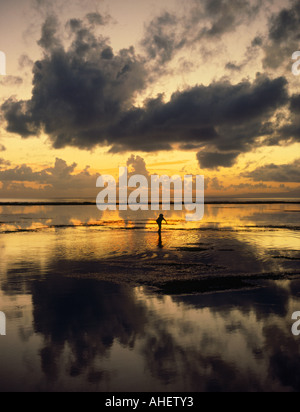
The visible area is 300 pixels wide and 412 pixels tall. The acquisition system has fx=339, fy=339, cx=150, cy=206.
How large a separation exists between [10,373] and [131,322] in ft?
13.6

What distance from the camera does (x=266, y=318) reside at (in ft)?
37.7

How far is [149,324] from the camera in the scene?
433 inches

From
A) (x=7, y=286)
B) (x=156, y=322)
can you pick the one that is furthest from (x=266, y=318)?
(x=7, y=286)

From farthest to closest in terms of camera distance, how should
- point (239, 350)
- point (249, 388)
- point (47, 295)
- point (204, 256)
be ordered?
point (204, 256), point (47, 295), point (239, 350), point (249, 388)

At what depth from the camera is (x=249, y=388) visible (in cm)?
746

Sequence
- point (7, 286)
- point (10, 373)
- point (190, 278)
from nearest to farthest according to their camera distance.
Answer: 1. point (10, 373)
2. point (7, 286)
3. point (190, 278)

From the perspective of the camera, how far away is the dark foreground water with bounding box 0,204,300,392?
25.9 ft

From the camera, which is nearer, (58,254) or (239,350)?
(239,350)

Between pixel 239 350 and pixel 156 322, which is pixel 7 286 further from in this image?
pixel 239 350

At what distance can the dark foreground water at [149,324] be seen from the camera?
7.90 metres

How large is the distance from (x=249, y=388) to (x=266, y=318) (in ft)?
14.5

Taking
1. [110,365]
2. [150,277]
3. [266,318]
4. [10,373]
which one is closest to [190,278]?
[150,277]

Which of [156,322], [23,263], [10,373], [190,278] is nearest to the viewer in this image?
[10,373]

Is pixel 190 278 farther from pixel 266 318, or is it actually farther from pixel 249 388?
pixel 249 388
